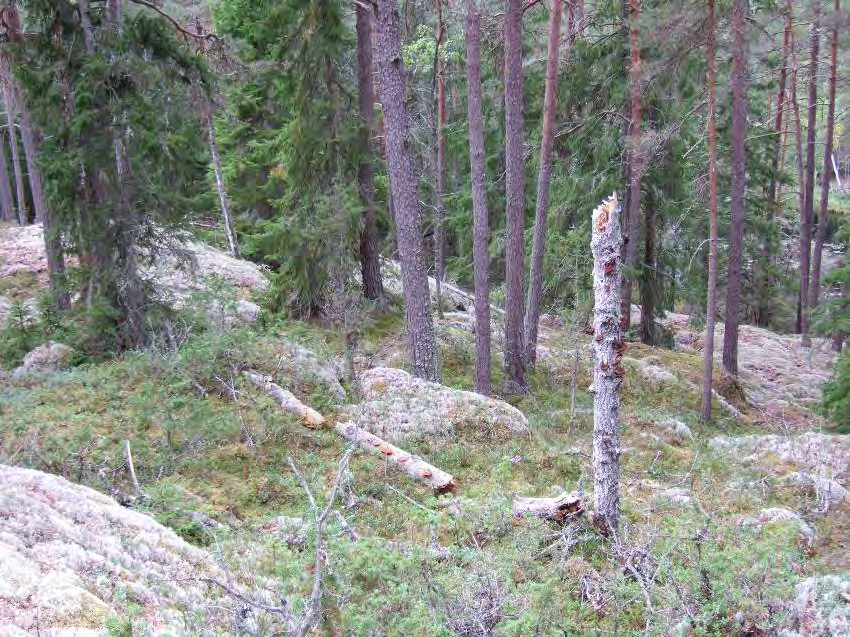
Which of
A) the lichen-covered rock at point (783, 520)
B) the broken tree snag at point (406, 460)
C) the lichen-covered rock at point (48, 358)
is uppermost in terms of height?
the lichen-covered rock at point (48, 358)

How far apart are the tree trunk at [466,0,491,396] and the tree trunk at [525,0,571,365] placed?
Answer: 5.44ft

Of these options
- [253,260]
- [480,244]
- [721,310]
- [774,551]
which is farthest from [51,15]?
[721,310]

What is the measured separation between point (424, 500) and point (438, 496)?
234 millimetres

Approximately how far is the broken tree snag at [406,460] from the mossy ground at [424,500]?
168 millimetres

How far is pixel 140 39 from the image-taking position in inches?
422

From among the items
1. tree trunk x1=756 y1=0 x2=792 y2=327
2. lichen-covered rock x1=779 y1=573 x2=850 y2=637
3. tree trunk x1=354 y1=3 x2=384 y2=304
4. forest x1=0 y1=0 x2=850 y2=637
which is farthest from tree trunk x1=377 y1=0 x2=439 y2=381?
tree trunk x1=756 y1=0 x2=792 y2=327

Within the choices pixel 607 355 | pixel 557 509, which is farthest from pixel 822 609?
pixel 557 509

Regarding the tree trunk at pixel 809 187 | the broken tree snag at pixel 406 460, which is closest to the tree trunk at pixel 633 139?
the broken tree snag at pixel 406 460

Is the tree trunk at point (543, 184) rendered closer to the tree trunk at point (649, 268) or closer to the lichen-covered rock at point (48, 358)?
the tree trunk at point (649, 268)

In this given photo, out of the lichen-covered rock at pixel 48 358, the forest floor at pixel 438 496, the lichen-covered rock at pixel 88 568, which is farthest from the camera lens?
the lichen-covered rock at pixel 48 358

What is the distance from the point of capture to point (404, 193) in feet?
34.8

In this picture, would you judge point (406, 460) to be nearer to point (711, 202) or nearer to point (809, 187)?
point (711, 202)

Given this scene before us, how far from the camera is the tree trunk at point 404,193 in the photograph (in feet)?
32.4

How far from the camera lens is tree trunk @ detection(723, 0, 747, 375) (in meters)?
12.4
